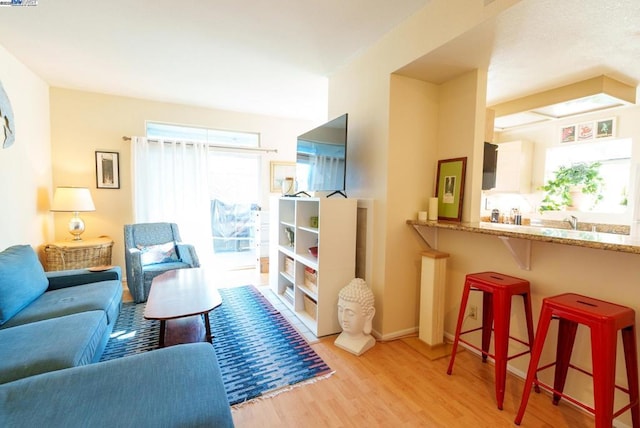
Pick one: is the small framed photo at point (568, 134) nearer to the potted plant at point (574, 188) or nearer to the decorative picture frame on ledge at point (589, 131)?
the decorative picture frame on ledge at point (589, 131)

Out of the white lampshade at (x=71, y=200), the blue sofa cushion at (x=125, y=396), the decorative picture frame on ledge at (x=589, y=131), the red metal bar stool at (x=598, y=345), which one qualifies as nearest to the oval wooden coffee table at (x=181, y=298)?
the blue sofa cushion at (x=125, y=396)

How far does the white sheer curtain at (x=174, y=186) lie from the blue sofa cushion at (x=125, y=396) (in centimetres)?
305

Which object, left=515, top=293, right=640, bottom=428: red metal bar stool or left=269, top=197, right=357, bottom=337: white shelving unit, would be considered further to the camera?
left=269, top=197, right=357, bottom=337: white shelving unit

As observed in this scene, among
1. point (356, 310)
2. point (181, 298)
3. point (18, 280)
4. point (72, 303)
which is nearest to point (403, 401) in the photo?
point (356, 310)

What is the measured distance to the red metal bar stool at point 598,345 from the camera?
1288mm

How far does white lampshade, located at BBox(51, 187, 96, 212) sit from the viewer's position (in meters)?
3.31

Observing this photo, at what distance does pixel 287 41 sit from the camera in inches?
96.9

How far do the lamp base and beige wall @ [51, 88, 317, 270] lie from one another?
0.30 metres

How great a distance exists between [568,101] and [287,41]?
260cm

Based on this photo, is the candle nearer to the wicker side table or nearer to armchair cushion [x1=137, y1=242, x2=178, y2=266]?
armchair cushion [x1=137, y1=242, x2=178, y2=266]

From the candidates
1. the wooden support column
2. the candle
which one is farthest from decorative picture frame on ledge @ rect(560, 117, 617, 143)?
the wooden support column

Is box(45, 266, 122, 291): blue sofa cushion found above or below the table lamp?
below

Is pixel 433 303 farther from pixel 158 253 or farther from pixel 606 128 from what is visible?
pixel 606 128

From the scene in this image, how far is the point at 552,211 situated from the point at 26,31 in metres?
6.02
